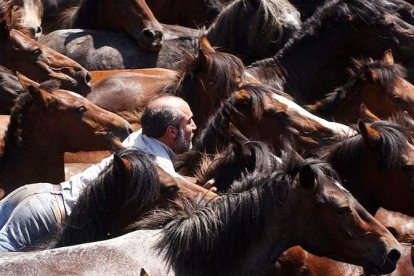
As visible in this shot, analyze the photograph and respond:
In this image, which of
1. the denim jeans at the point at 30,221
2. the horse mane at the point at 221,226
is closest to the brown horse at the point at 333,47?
the denim jeans at the point at 30,221

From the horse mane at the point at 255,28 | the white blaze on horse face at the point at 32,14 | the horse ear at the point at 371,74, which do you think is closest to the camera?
the horse ear at the point at 371,74

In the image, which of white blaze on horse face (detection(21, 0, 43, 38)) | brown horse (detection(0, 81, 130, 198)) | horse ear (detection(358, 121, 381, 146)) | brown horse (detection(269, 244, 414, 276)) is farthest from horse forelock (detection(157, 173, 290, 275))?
white blaze on horse face (detection(21, 0, 43, 38))

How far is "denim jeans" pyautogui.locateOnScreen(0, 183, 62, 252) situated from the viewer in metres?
4.56

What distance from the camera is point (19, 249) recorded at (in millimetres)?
4539

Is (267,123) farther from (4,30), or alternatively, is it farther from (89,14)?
(89,14)

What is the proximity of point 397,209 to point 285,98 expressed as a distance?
92cm

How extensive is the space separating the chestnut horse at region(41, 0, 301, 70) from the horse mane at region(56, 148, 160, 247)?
3.13 metres

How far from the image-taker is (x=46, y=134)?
5.65 meters

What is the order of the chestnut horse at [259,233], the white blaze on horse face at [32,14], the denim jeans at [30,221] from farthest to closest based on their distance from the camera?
the white blaze on horse face at [32,14], the denim jeans at [30,221], the chestnut horse at [259,233]

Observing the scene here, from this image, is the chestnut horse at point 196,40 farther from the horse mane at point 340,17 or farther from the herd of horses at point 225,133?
the horse mane at point 340,17

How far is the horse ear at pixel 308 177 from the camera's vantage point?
4.25 meters

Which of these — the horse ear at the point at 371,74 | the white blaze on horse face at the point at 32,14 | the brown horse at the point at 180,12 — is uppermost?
the horse ear at the point at 371,74

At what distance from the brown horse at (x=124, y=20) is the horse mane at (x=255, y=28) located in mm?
503

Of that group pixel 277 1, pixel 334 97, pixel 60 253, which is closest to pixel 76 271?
pixel 60 253
